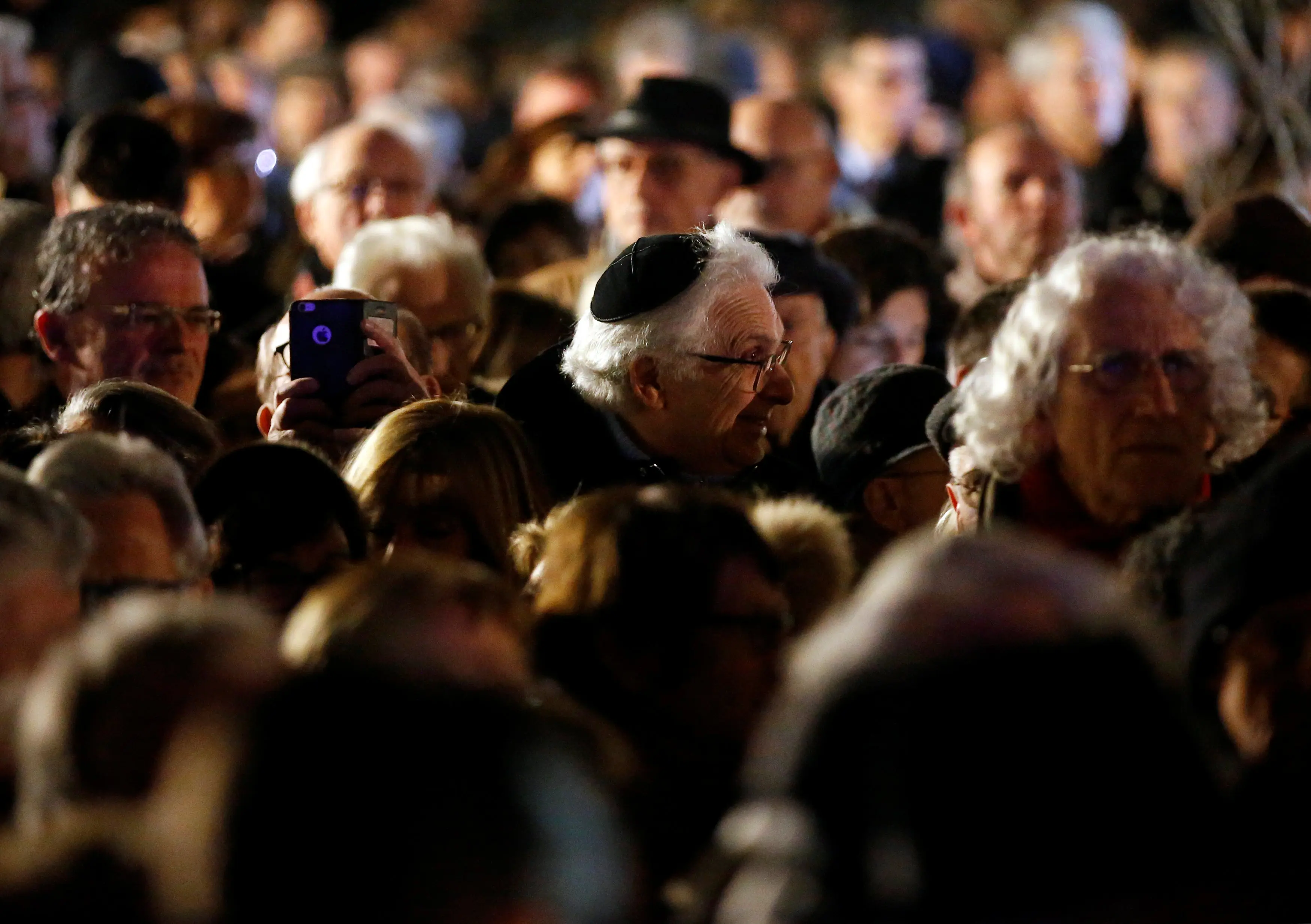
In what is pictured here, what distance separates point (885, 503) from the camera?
203 inches

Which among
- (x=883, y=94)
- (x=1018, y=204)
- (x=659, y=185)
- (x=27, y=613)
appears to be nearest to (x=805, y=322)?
(x=659, y=185)

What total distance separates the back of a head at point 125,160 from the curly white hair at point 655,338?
2200 mm

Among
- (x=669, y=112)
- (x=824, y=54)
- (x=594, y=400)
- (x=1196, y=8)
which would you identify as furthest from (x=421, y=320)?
(x=824, y=54)

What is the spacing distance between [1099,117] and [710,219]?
87.6 inches

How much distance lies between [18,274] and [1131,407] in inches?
125

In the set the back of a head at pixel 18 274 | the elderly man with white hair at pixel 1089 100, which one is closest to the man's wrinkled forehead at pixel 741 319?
the back of a head at pixel 18 274

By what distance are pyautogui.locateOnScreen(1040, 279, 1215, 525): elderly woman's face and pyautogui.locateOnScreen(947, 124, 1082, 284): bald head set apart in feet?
11.2

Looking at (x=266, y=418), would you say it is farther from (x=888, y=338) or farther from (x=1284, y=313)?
(x=888, y=338)

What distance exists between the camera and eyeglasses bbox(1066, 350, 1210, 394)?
13.0ft

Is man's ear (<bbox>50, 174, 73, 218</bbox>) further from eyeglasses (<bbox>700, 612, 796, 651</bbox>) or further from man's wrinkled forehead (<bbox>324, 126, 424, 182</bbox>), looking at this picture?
eyeglasses (<bbox>700, 612, 796, 651</bbox>)

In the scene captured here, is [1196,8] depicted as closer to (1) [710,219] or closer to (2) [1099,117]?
(2) [1099,117]

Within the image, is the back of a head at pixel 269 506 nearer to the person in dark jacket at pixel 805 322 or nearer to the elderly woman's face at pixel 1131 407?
the elderly woman's face at pixel 1131 407

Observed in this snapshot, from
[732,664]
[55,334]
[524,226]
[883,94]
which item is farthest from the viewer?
[883,94]

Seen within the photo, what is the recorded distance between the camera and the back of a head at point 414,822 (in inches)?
73.5
